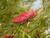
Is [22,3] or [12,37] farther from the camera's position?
[22,3]

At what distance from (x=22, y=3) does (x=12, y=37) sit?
19 centimetres

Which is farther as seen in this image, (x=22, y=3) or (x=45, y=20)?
(x=22, y=3)

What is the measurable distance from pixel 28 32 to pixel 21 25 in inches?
1.2

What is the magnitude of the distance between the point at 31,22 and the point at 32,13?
3 centimetres

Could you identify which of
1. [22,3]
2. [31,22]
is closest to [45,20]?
[31,22]

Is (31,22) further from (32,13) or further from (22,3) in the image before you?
(22,3)

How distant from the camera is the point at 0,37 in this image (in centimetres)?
35

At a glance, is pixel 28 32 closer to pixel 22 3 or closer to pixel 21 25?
pixel 21 25

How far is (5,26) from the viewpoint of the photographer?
0.42 metres

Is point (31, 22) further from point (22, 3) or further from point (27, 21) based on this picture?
point (22, 3)

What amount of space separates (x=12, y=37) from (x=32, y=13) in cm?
9

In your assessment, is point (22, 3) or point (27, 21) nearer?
point (27, 21)

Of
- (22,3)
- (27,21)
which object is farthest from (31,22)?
(22,3)

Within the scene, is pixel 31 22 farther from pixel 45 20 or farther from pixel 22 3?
pixel 22 3
